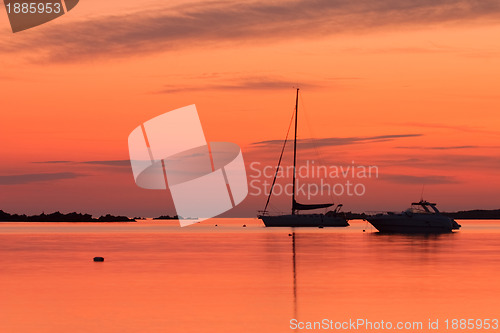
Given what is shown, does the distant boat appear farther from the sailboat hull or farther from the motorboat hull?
the sailboat hull

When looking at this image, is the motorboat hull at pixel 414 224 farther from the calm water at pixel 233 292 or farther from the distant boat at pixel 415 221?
the calm water at pixel 233 292

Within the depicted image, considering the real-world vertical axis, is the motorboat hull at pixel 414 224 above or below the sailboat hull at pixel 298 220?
above

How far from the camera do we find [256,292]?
113ft

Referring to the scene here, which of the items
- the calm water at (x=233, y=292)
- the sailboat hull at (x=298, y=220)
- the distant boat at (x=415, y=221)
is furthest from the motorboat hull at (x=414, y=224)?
the calm water at (x=233, y=292)

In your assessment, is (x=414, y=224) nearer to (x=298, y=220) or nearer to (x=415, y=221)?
(x=415, y=221)

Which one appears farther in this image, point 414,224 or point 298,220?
point 298,220

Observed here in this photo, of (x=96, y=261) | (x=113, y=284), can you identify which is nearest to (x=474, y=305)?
(x=113, y=284)

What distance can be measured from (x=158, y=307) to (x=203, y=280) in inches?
435

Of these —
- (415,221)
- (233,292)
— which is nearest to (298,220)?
(415,221)

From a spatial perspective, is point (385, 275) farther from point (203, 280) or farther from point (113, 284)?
point (113, 284)

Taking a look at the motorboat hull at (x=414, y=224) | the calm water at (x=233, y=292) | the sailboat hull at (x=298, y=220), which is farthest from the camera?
the sailboat hull at (x=298, y=220)

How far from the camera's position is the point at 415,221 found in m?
109

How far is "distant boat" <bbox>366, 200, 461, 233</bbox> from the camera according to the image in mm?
109188

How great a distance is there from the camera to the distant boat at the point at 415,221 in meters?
109
